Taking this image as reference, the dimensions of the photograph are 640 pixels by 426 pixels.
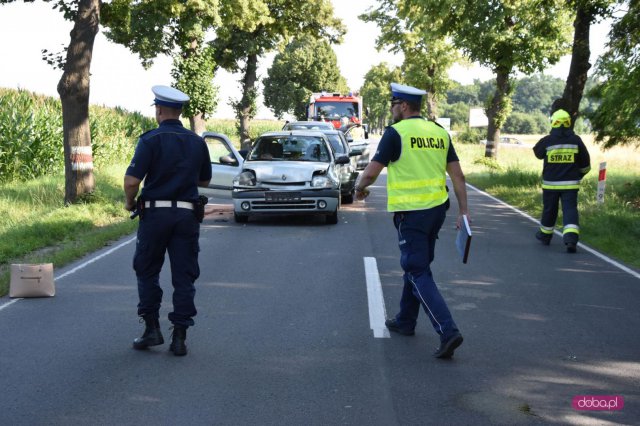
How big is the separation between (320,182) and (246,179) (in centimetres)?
129

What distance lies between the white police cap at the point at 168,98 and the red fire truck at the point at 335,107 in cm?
3286

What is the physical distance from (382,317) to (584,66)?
14.7 meters

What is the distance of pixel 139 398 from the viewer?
5.00 metres

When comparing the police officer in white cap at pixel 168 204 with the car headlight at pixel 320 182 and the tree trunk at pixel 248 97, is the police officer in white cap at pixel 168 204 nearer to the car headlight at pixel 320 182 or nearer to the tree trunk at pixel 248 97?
the car headlight at pixel 320 182

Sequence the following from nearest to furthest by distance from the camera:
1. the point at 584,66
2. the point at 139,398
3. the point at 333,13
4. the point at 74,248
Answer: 1. the point at 139,398
2. the point at 74,248
3. the point at 584,66
4. the point at 333,13

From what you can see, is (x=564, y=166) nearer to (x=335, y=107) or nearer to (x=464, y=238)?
(x=464, y=238)

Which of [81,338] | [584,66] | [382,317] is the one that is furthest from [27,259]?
[584,66]

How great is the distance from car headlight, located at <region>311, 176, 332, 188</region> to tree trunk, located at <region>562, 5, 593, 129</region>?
844 cm

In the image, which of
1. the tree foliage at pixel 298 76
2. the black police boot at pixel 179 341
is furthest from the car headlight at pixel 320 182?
the tree foliage at pixel 298 76

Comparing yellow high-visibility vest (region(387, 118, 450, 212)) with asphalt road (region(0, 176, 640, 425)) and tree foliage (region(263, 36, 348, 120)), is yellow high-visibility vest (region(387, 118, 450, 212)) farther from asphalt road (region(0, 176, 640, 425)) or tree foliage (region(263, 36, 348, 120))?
tree foliage (region(263, 36, 348, 120))

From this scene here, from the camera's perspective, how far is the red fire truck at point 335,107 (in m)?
39.0

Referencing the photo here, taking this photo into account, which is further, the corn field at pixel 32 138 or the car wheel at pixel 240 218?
the corn field at pixel 32 138

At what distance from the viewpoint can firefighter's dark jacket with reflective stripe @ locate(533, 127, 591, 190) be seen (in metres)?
11.7

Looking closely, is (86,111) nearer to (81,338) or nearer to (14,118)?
(14,118)
